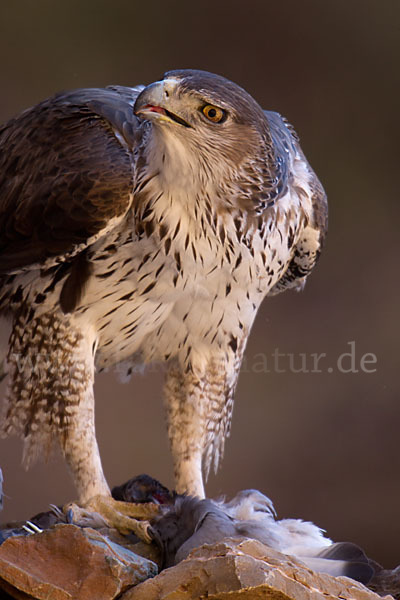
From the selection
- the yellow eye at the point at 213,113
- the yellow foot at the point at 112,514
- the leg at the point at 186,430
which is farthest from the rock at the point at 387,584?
the yellow eye at the point at 213,113

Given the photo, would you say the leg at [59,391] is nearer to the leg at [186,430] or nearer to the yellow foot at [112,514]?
the yellow foot at [112,514]

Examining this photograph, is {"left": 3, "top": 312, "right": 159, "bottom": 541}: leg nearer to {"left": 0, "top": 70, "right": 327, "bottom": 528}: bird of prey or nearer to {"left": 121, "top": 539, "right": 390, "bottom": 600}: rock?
{"left": 0, "top": 70, "right": 327, "bottom": 528}: bird of prey

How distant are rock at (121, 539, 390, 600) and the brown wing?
103 centimetres

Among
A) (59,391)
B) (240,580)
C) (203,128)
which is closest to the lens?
(240,580)

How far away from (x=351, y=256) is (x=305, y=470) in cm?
94

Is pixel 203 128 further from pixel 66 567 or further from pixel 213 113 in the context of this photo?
pixel 66 567

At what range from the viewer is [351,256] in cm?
475

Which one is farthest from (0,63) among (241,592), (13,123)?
(241,592)

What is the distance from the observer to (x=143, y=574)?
203cm

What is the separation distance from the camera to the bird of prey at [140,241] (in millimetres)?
2654

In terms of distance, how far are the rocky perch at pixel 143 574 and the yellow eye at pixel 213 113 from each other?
1.02m

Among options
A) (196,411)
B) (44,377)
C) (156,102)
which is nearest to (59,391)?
(44,377)

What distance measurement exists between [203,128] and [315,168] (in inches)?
85.6

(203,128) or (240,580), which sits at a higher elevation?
(203,128)
